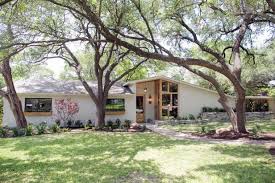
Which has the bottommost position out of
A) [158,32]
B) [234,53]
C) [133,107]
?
[133,107]

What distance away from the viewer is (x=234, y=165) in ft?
28.8

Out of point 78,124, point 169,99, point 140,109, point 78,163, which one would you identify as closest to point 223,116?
point 169,99

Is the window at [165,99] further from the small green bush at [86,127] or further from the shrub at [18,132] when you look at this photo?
the shrub at [18,132]

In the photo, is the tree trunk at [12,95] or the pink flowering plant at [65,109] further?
the pink flowering plant at [65,109]

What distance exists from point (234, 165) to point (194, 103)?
18613 mm

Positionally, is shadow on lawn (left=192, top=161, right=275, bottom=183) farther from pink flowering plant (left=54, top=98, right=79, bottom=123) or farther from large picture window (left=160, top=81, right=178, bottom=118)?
large picture window (left=160, top=81, right=178, bottom=118)

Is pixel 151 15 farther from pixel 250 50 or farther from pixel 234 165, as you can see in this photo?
pixel 234 165

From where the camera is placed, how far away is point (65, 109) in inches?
860

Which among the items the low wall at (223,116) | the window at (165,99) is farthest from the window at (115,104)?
the low wall at (223,116)

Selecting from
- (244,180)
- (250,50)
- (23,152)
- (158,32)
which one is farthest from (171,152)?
(250,50)

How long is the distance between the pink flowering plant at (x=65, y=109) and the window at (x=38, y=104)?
750 millimetres

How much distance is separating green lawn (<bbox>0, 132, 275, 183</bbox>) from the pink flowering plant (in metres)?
8.25

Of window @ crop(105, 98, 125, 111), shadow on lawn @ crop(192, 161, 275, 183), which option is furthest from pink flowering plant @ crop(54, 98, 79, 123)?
shadow on lawn @ crop(192, 161, 275, 183)

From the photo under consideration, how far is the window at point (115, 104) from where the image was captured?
2436 centimetres
